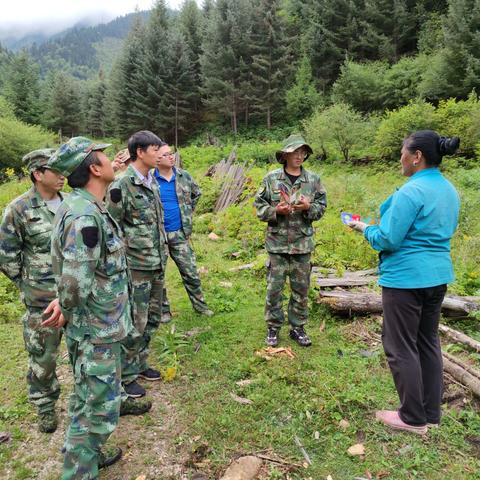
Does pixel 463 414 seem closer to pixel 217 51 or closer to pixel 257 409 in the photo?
pixel 257 409

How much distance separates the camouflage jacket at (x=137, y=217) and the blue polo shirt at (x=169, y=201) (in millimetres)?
896

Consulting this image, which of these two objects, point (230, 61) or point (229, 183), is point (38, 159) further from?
point (230, 61)

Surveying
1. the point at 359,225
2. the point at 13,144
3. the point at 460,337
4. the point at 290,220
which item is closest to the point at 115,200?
the point at 290,220

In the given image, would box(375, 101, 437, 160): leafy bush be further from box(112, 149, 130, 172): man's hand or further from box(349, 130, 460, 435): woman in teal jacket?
box(112, 149, 130, 172): man's hand

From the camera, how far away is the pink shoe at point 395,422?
3076mm

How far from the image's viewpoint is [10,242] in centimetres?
312

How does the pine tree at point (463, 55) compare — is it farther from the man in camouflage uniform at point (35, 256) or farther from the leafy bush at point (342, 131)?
the man in camouflage uniform at point (35, 256)

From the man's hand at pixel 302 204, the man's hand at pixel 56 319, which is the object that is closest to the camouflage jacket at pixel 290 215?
the man's hand at pixel 302 204

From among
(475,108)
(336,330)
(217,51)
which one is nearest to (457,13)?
(475,108)

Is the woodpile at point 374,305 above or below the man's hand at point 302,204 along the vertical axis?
below

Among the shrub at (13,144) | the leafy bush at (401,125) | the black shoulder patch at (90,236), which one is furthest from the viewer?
the shrub at (13,144)

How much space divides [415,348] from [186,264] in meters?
3.11

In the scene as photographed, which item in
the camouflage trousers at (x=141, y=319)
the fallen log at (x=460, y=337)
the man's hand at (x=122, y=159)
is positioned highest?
the man's hand at (x=122, y=159)

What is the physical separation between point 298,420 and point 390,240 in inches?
68.7
